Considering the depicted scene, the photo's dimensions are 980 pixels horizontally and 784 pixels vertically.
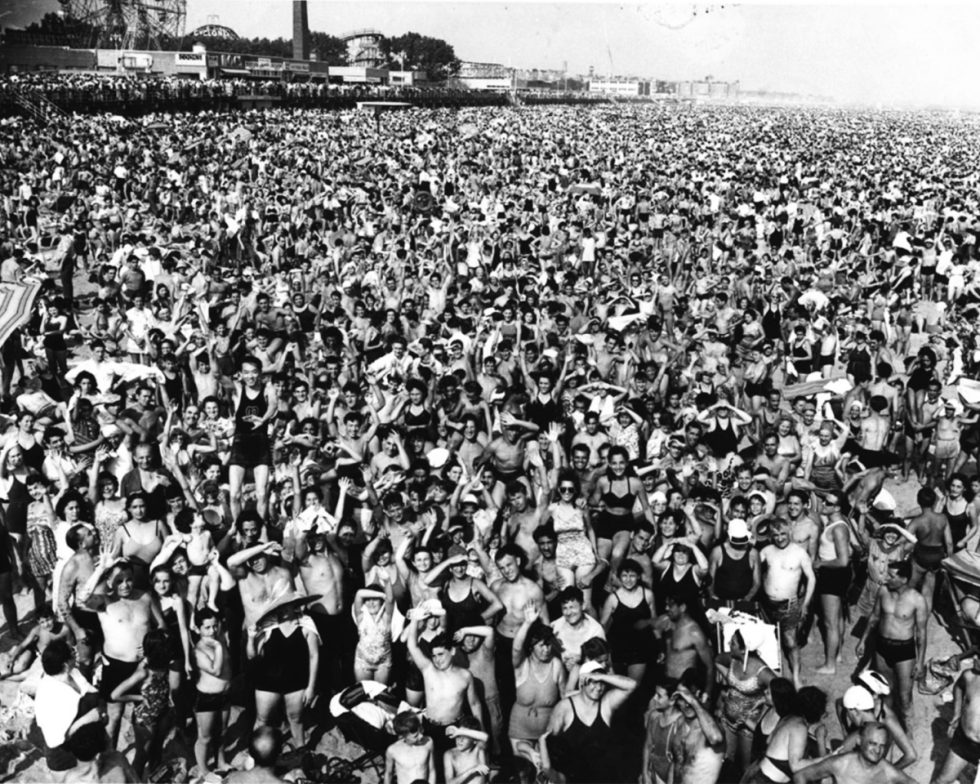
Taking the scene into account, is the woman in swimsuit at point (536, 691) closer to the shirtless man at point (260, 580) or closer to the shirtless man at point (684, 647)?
the shirtless man at point (684, 647)

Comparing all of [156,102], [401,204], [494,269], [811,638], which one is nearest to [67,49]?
[156,102]

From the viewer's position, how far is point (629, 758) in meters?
4.80

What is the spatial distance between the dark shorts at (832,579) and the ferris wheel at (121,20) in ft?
258

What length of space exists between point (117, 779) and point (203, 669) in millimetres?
693

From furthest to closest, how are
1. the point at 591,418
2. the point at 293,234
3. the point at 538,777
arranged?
the point at 293,234 → the point at 591,418 → the point at 538,777

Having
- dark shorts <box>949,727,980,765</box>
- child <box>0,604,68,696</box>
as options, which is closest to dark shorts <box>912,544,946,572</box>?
dark shorts <box>949,727,980,765</box>

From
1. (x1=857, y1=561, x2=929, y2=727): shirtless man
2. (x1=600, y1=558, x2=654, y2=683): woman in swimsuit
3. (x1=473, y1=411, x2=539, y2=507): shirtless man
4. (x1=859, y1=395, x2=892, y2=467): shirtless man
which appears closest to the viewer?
(x1=600, y1=558, x2=654, y2=683): woman in swimsuit

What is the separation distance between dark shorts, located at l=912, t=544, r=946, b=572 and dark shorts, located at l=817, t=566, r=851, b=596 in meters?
0.55

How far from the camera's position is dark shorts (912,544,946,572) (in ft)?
18.9

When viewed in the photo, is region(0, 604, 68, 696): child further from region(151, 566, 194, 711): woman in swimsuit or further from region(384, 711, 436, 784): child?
region(384, 711, 436, 784): child

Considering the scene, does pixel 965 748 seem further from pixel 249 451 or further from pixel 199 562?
pixel 249 451

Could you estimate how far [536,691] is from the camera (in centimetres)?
435

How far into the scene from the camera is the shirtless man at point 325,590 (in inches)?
199

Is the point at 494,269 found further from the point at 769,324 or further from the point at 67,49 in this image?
the point at 67,49
